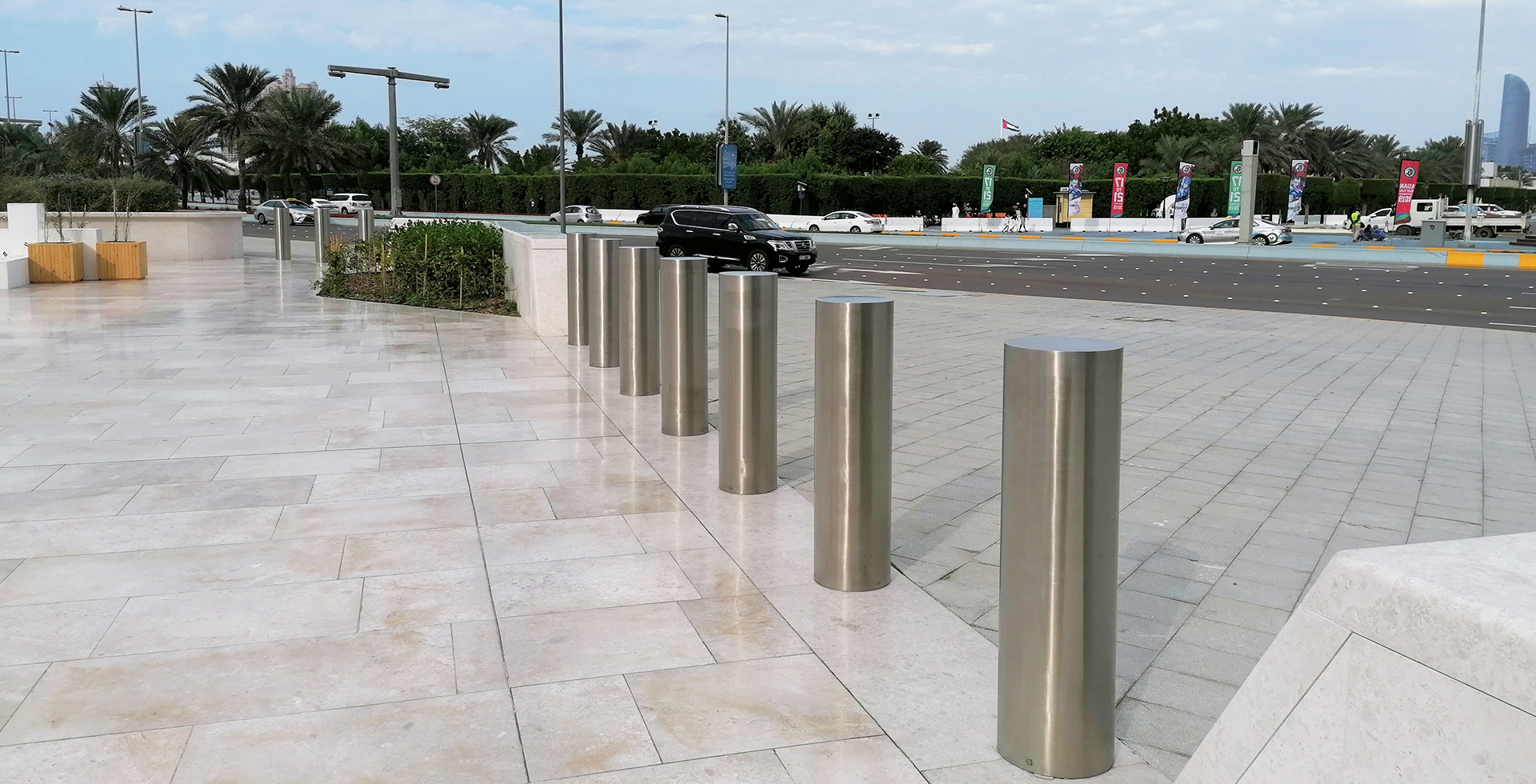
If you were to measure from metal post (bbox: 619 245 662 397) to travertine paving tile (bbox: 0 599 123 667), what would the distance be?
4595mm

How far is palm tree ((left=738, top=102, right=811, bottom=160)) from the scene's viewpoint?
76.8m

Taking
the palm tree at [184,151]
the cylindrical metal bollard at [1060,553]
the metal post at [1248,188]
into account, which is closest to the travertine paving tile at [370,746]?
the cylindrical metal bollard at [1060,553]

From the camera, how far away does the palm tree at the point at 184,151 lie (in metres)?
66.7

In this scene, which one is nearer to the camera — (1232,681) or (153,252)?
(1232,681)

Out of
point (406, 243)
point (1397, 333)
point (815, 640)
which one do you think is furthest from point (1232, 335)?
point (815, 640)

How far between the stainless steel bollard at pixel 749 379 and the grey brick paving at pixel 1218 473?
56cm

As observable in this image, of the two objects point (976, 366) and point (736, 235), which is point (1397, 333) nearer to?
point (976, 366)

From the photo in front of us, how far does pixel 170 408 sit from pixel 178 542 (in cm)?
363

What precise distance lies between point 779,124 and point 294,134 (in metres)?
28.4

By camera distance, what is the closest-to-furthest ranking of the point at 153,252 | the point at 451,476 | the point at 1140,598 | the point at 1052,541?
the point at 1052,541
the point at 1140,598
the point at 451,476
the point at 153,252

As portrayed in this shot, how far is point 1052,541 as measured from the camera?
10.4 ft

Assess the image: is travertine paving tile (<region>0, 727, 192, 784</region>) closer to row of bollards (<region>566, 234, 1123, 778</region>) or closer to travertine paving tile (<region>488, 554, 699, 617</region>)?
travertine paving tile (<region>488, 554, 699, 617</region>)

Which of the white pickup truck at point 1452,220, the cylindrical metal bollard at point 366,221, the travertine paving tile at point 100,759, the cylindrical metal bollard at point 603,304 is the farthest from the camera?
the white pickup truck at point 1452,220

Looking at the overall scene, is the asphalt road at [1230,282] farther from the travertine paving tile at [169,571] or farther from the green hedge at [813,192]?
the green hedge at [813,192]
